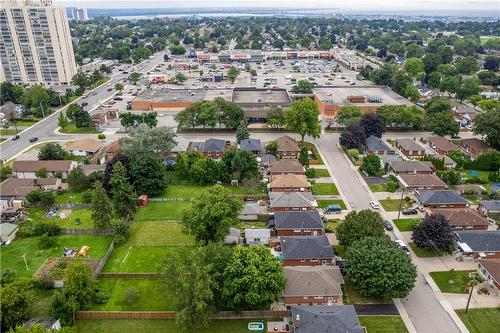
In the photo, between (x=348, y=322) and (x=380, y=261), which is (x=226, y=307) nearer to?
(x=348, y=322)

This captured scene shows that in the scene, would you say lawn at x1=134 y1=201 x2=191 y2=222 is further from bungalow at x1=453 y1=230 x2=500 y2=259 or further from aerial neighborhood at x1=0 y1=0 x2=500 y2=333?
bungalow at x1=453 y1=230 x2=500 y2=259

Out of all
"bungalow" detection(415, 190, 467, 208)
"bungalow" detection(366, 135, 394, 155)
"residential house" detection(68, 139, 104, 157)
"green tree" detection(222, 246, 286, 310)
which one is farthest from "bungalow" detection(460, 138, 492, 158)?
"residential house" detection(68, 139, 104, 157)

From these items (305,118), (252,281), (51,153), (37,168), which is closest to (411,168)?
(305,118)

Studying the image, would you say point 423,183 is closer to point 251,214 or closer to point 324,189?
point 324,189

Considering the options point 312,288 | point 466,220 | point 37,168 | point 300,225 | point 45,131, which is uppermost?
point 466,220

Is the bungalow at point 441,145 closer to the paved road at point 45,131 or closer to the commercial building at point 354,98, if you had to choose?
the commercial building at point 354,98

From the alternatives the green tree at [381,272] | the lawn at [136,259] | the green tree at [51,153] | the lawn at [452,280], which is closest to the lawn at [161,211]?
→ the lawn at [136,259]

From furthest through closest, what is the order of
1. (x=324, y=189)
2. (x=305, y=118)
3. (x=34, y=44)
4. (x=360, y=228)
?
1. (x=34, y=44)
2. (x=305, y=118)
3. (x=324, y=189)
4. (x=360, y=228)

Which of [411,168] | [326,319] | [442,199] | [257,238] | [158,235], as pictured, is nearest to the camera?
Result: [326,319]
